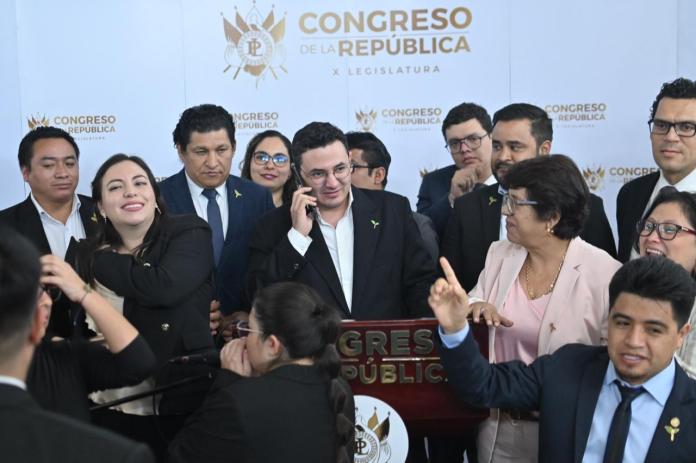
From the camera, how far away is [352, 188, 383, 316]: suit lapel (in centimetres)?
322

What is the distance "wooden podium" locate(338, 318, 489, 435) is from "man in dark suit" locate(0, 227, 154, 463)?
1.36 metres

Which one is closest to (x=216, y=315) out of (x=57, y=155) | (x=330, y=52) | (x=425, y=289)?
(x=425, y=289)

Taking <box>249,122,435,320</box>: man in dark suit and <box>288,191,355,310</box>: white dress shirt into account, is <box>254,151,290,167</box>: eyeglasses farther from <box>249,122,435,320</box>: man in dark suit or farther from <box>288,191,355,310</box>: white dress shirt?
<box>288,191,355,310</box>: white dress shirt

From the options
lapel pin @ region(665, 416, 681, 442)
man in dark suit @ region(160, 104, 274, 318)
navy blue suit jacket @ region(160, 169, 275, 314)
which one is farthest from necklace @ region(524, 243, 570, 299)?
man in dark suit @ region(160, 104, 274, 318)

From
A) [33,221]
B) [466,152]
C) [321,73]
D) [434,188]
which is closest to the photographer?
[33,221]

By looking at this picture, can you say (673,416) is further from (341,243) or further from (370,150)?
(370,150)

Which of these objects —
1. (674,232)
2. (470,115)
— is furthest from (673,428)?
(470,115)

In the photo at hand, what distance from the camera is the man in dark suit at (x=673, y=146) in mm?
3668

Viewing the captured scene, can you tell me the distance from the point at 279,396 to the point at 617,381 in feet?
3.02

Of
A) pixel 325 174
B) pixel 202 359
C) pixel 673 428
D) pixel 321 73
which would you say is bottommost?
pixel 673 428

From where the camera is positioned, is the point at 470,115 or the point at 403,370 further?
the point at 470,115

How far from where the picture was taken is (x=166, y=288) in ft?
9.05

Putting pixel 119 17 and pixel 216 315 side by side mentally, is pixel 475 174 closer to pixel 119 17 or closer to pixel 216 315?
pixel 216 315

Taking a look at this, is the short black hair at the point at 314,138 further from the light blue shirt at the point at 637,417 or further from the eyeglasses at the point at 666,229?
the light blue shirt at the point at 637,417
